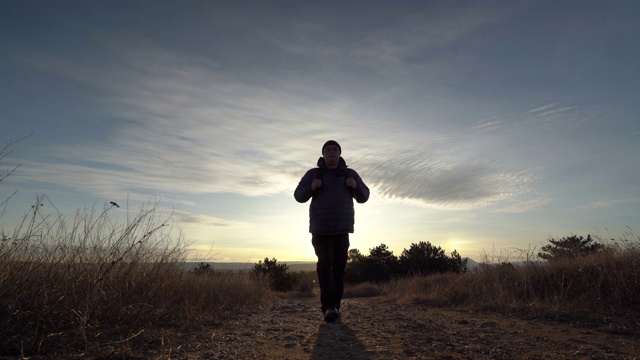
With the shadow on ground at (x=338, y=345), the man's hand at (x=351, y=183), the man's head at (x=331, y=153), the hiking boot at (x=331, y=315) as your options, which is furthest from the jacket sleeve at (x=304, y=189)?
the shadow on ground at (x=338, y=345)

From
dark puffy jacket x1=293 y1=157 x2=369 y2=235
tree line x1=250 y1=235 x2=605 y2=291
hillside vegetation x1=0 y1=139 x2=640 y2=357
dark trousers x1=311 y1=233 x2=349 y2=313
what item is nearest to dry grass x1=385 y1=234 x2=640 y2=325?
hillside vegetation x1=0 y1=139 x2=640 y2=357

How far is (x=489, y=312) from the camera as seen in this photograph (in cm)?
627

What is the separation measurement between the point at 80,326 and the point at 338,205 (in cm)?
347

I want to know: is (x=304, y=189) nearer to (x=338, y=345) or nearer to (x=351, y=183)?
(x=351, y=183)

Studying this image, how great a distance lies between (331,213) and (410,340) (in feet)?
7.00

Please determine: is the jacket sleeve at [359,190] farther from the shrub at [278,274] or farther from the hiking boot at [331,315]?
the shrub at [278,274]

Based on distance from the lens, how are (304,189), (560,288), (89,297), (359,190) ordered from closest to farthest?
(89,297) → (304,189) → (359,190) → (560,288)

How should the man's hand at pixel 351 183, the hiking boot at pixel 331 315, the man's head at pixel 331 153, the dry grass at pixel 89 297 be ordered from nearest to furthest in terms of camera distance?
the dry grass at pixel 89 297 < the hiking boot at pixel 331 315 < the man's hand at pixel 351 183 < the man's head at pixel 331 153

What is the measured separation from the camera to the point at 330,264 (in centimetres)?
591

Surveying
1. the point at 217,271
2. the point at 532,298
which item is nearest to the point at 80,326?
the point at 532,298

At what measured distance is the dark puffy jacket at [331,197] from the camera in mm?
5871

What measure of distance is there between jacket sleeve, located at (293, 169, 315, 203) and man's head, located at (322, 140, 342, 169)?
0.92 feet

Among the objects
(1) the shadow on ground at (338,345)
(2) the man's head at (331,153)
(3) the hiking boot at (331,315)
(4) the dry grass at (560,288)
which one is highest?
(2) the man's head at (331,153)

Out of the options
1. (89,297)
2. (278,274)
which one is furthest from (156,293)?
(278,274)
